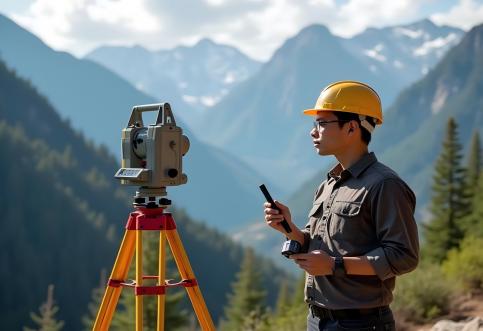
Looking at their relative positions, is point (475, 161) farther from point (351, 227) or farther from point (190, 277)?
point (351, 227)

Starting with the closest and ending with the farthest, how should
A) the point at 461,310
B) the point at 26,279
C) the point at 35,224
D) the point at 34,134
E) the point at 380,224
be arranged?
1. the point at 380,224
2. the point at 461,310
3. the point at 26,279
4. the point at 35,224
5. the point at 34,134

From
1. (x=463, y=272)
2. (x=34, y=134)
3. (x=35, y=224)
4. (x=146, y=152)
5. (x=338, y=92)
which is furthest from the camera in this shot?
(x=34, y=134)

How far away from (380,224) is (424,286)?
6264mm

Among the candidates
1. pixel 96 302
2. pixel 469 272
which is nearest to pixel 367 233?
pixel 469 272

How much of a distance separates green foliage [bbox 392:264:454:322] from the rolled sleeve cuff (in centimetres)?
579

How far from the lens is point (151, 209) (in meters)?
4.22

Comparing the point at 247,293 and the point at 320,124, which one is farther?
the point at 247,293

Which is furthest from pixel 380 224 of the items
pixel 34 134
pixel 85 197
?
pixel 34 134

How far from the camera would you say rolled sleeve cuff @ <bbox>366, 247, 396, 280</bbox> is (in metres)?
3.28

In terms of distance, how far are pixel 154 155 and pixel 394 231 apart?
1.54 m

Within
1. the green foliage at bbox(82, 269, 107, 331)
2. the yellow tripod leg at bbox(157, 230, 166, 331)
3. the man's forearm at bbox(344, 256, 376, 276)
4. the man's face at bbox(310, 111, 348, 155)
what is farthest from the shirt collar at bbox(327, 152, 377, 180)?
the green foliage at bbox(82, 269, 107, 331)

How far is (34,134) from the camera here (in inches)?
5965

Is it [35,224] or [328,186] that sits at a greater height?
[35,224]

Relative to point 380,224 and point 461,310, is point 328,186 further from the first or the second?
point 461,310
